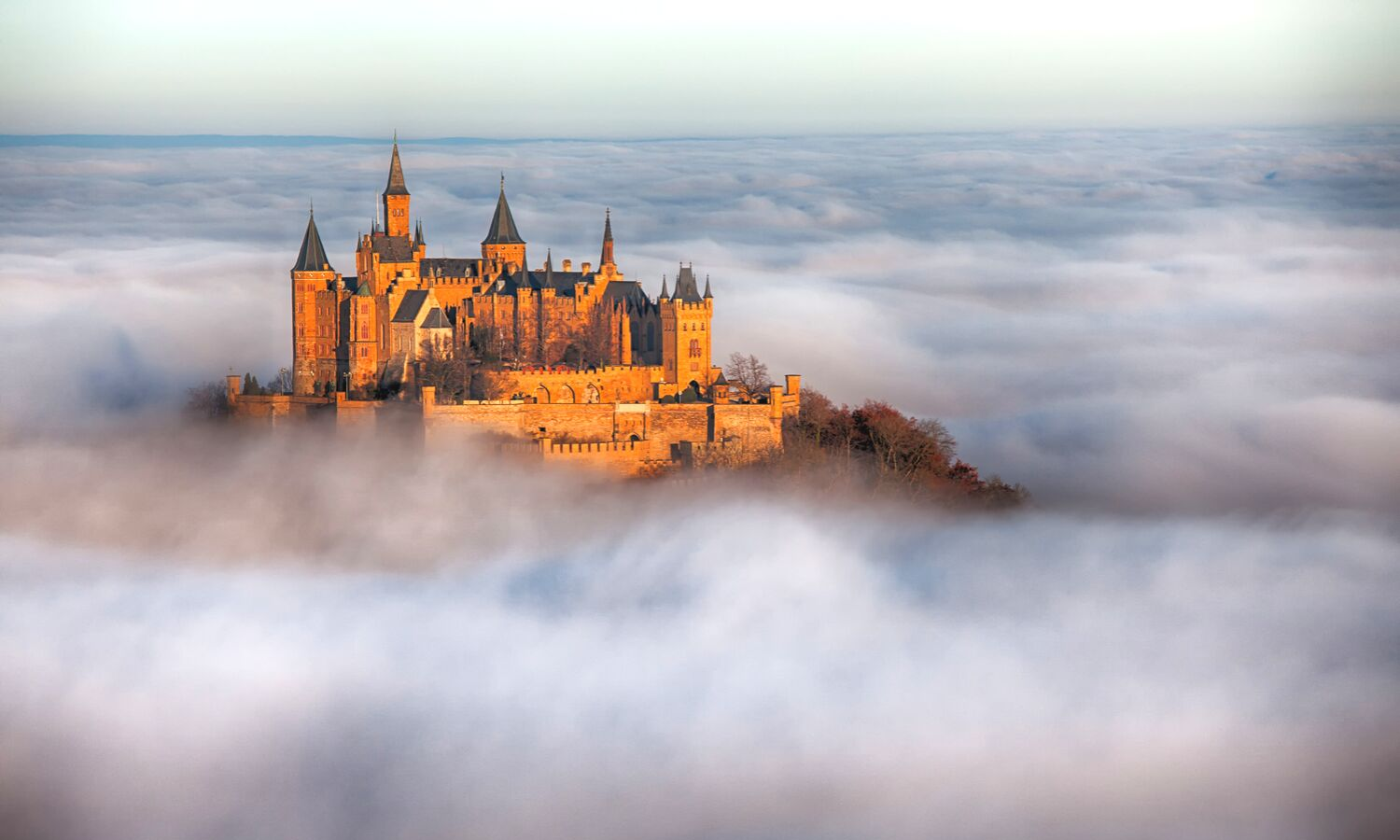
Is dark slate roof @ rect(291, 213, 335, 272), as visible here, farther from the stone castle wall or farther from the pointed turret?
the pointed turret

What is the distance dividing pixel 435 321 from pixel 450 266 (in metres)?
2.81

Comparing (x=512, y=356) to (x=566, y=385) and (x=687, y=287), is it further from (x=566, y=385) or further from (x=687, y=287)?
(x=687, y=287)

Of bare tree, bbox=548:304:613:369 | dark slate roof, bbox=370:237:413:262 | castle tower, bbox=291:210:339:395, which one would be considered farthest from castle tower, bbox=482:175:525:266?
castle tower, bbox=291:210:339:395

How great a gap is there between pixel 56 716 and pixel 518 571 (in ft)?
37.6

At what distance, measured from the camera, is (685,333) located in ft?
193

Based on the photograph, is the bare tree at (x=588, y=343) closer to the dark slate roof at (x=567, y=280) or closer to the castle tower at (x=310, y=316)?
the dark slate roof at (x=567, y=280)

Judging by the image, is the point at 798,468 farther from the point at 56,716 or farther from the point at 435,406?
the point at 56,716

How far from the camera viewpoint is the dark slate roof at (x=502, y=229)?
61.6 meters

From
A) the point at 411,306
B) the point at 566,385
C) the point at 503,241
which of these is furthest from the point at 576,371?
the point at 503,241

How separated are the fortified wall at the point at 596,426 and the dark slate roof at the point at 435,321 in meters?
2.07

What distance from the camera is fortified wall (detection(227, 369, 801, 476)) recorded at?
5591 cm

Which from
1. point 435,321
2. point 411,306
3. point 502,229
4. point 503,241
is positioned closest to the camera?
point 435,321

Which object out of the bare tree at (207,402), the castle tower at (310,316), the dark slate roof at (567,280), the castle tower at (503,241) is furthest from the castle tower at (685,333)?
the bare tree at (207,402)

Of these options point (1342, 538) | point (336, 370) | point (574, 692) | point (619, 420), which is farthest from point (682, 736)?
point (1342, 538)
